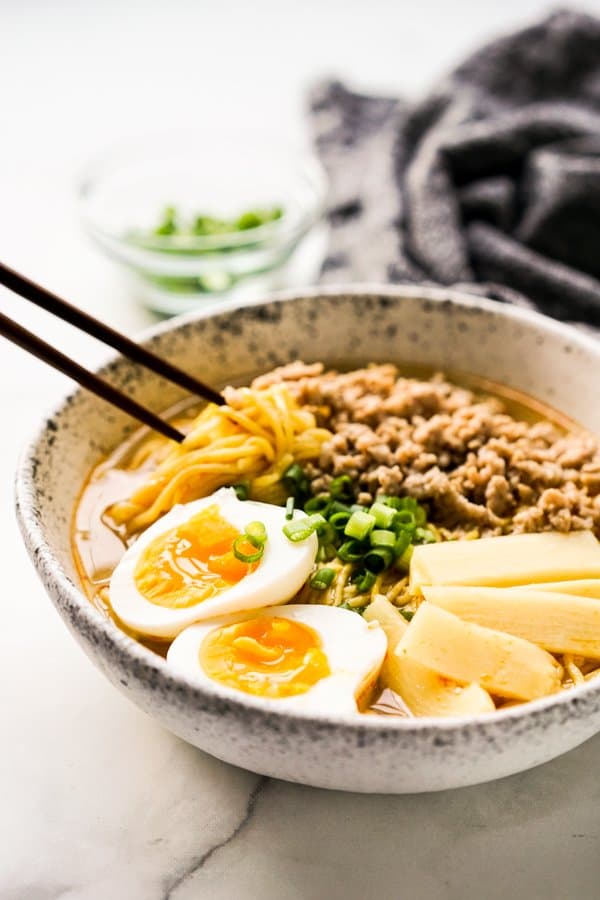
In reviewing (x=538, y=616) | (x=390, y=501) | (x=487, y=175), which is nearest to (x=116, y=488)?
(x=390, y=501)

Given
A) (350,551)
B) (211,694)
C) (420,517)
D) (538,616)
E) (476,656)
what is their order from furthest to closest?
(420,517)
(350,551)
(538,616)
(476,656)
(211,694)

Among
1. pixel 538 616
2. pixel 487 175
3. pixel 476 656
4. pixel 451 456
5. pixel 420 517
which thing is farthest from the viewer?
pixel 487 175

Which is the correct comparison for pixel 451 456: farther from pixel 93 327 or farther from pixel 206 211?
pixel 206 211

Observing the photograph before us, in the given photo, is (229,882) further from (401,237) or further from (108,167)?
(108,167)

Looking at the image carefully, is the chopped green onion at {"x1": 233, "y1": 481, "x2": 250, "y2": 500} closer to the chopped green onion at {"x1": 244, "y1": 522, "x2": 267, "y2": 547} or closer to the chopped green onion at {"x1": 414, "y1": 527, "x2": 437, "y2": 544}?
the chopped green onion at {"x1": 244, "y1": 522, "x2": 267, "y2": 547}

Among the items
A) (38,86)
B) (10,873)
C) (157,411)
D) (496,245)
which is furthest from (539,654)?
(38,86)
